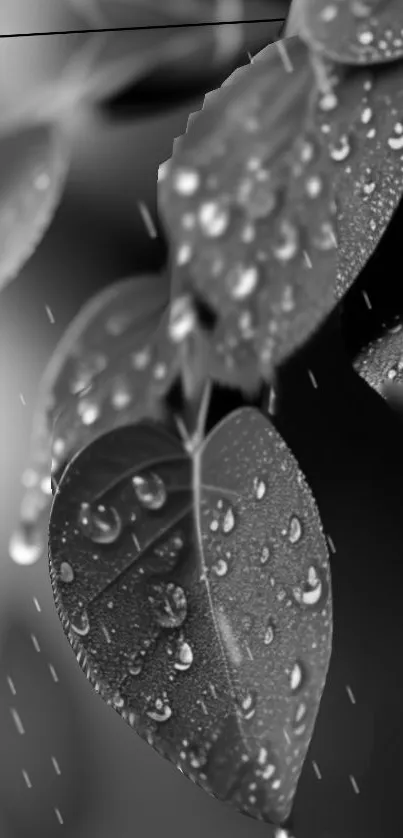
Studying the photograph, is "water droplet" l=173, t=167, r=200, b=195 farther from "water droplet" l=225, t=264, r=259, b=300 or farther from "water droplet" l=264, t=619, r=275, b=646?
"water droplet" l=264, t=619, r=275, b=646

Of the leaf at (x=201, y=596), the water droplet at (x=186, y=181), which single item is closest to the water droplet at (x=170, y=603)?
the leaf at (x=201, y=596)

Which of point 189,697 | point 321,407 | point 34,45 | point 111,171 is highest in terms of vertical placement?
point 34,45

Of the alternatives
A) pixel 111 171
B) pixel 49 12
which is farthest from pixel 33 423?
pixel 49 12

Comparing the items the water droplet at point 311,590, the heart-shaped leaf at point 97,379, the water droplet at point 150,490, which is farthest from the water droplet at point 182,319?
the water droplet at point 311,590

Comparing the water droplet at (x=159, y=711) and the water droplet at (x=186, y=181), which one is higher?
the water droplet at (x=186, y=181)

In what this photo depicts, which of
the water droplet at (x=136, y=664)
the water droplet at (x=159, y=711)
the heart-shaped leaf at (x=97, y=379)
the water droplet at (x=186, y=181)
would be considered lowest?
the water droplet at (x=159, y=711)

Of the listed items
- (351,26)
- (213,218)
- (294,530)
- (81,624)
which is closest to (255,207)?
(213,218)

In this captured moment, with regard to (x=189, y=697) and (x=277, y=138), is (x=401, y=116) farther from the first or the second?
(x=189, y=697)

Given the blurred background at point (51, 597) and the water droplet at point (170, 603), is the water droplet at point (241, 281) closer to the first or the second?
the blurred background at point (51, 597)
